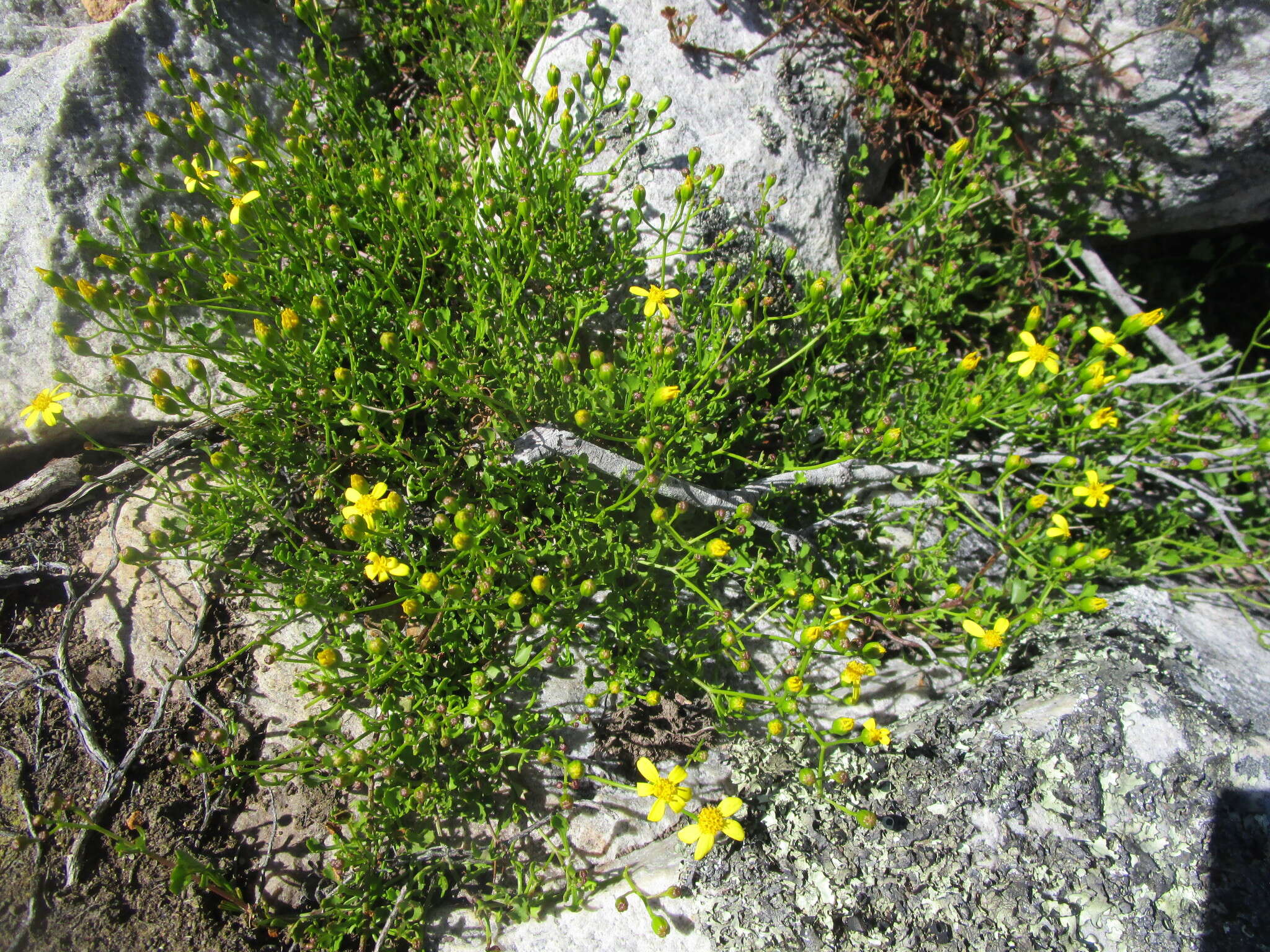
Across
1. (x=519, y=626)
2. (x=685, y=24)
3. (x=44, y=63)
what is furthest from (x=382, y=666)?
(x=685, y=24)

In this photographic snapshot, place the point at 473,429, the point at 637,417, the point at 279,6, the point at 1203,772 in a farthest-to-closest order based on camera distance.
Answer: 1. the point at 279,6
2. the point at 473,429
3. the point at 637,417
4. the point at 1203,772

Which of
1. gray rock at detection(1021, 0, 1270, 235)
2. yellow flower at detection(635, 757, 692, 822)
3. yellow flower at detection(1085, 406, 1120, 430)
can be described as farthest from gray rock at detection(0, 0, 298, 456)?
gray rock at detection(1021, 0, 1270, 235)

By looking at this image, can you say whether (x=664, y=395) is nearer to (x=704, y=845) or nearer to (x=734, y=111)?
(x=704, y=845)

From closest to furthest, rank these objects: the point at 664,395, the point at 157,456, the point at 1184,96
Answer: the point at 664,395 < the point at 157,456 < the point at 1184,96

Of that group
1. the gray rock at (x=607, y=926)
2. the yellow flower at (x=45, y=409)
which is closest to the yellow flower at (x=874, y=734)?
the gray rock at (x=607, y=926)

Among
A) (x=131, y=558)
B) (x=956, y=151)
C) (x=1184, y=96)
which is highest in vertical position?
(x=1184, y=96)

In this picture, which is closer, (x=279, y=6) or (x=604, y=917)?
(x=604, y=917)

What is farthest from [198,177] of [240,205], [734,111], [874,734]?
[874,734]

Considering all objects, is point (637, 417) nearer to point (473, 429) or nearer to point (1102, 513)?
point (473, 429)
